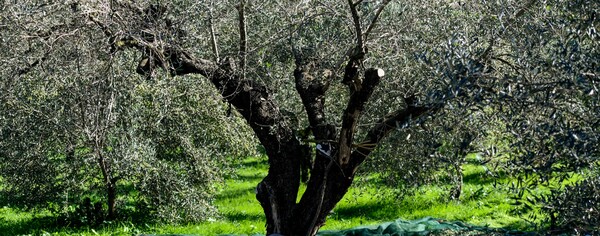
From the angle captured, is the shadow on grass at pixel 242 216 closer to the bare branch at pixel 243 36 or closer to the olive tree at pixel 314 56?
the olive tree at pixel 314 56

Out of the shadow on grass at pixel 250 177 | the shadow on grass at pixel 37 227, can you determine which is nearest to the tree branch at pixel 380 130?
the shadow on grass at pixel 37 227

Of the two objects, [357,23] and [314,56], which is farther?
[314,56]

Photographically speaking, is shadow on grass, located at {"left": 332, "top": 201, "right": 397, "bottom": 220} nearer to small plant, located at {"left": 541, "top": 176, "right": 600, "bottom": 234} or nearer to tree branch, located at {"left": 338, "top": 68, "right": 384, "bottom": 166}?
tree branch, located at {"left": 338, "top": 68, "right": 384, "bottom": 166}

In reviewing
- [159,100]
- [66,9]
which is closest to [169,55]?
[66,9]

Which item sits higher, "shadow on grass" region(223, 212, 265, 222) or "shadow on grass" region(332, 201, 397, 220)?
"shadow on grass" region(332, 201, 397, 220)

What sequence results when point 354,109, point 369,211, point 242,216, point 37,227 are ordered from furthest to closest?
point 242,216 → point 369,211 → point 37,227 → point 354,109

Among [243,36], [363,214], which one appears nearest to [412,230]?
[243,36]

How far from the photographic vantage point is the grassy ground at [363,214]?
12656 mm

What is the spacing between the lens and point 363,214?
1366cm

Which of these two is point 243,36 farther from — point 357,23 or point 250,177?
point 250,177

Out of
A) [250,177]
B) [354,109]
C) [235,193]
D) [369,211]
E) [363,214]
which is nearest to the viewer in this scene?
[354,109]

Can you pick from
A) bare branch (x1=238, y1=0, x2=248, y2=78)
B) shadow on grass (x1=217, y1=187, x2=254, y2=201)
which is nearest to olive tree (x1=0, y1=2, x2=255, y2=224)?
bare branch (x1=238, y1=0, x2=248, y2=78)

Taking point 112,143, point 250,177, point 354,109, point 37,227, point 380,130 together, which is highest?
point 354,109

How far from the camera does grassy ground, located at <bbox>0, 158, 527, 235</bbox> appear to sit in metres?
12.7
